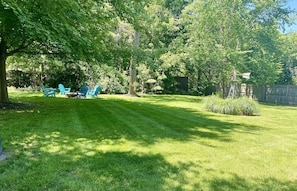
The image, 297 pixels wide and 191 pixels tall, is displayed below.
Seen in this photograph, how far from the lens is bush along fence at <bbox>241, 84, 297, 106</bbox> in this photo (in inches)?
685

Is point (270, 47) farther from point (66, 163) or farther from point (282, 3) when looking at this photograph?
point (66, 163)

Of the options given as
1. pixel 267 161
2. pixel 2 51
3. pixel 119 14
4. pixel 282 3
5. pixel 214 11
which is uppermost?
pixel 282 3

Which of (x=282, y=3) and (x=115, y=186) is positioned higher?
(x=282, y=3)

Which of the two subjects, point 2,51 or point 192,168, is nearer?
point 192,168

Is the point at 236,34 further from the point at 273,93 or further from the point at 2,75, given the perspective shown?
the point at 2,75

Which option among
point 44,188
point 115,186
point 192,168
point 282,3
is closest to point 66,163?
point 44,188

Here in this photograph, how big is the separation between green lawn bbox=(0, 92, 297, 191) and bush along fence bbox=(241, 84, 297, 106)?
39.5 feet

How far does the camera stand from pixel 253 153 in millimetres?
4594

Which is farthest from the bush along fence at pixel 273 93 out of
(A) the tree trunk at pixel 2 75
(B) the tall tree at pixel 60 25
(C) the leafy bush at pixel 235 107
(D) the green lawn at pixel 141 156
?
(A) the tree trunk at pixel 2 75

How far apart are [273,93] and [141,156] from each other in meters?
16.8

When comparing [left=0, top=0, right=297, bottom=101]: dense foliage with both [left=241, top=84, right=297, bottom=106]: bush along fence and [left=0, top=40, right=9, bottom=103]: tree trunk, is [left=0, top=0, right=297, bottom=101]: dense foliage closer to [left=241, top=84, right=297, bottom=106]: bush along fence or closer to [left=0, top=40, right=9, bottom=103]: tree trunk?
[left=0, top=40, right=9, bottom=103]: tree trunk

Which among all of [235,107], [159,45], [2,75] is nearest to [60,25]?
[2,75]

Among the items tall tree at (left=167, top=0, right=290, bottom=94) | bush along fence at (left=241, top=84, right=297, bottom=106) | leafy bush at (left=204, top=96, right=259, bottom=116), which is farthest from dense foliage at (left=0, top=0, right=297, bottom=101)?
leafy bush at (left=204, top=96, right=259, bottom=116)

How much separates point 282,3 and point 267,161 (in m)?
17.6
